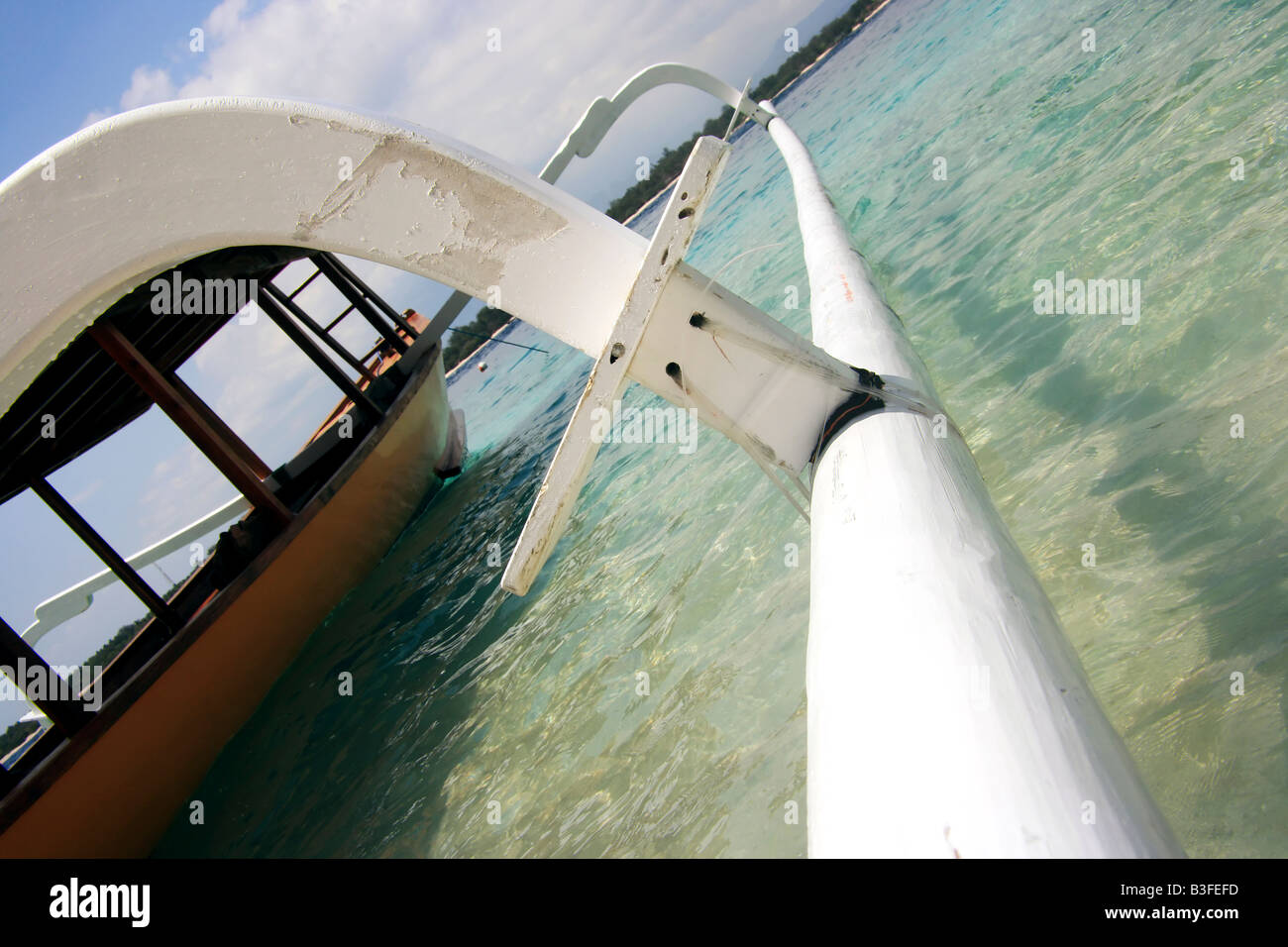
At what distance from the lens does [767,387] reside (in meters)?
2.11

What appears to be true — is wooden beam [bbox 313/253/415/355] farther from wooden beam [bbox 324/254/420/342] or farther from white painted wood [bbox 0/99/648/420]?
white painted wood [bbox 0/99/648/420]

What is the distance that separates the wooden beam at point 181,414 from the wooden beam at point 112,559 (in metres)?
1.14

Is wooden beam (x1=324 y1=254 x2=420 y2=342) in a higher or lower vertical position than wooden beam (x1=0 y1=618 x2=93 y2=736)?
higher

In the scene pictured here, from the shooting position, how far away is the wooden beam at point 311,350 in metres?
9.53

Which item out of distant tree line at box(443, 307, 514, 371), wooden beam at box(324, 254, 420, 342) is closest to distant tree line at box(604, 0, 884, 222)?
distant tree line at box(443, 307, 514, 371)

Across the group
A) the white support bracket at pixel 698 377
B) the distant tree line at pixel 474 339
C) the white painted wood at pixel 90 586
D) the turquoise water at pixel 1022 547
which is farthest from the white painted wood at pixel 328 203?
the distant tree line at pixel 474 339

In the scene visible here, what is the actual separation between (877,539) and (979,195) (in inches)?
290

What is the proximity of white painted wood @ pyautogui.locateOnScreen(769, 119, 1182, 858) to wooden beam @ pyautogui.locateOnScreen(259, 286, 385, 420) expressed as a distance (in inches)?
355

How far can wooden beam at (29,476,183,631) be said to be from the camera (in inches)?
252

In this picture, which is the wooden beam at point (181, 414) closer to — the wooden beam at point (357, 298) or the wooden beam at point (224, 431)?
the wooden beam at point (224, 431)

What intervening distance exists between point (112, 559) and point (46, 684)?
1328 millimetres

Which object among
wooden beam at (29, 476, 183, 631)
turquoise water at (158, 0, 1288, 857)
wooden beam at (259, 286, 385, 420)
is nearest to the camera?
Result: turquoise water at (158, 0, 1288, 857)

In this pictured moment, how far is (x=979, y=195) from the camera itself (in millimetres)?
7504
